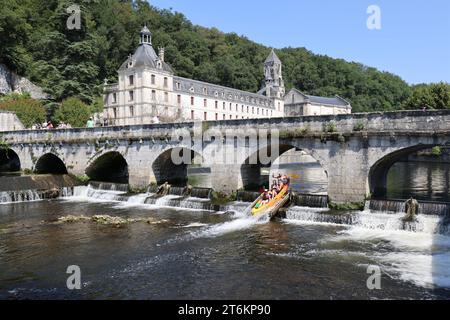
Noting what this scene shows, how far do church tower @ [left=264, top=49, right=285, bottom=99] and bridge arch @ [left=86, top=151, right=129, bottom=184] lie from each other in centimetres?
6751

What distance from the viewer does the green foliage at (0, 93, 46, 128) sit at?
5272 cm

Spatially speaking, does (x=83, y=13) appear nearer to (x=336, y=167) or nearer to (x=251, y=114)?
(x=251, y=114)

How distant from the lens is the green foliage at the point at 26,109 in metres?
52.7

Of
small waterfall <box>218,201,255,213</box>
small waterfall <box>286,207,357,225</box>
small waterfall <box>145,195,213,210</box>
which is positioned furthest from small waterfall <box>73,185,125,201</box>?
small waterfall <box>286,207,357,225</box>

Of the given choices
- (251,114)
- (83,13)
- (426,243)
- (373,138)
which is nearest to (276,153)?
(373,138)

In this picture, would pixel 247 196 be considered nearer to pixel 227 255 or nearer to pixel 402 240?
pixel 227 255

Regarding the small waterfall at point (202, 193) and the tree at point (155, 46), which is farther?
the tree at point (155, 46)

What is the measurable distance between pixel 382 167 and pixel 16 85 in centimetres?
6079

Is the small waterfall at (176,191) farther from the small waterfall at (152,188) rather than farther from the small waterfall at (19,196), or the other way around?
the small waterfall at (19,196)

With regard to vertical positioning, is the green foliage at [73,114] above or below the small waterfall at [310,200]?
above

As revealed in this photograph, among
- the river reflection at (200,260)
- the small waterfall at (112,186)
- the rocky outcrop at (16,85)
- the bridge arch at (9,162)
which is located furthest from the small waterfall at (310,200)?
the rocky outcrop at (16,85)

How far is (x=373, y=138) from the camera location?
2450 cm

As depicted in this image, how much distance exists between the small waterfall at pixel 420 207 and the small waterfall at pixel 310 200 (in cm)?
300
